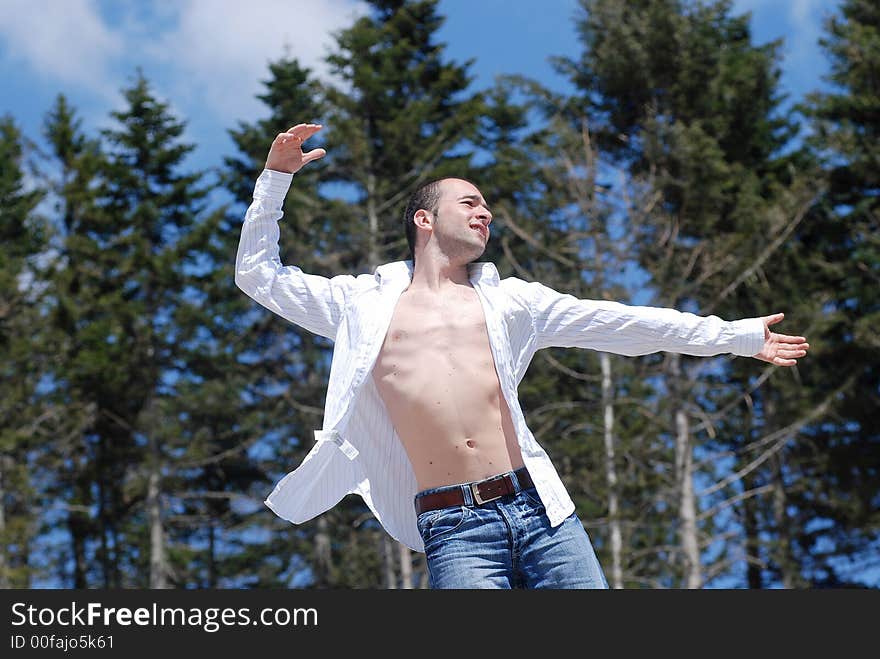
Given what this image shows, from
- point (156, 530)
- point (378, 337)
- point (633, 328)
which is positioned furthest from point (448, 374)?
point (156, 530)

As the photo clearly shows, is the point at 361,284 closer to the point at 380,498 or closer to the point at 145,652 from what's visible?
the point at 380,498

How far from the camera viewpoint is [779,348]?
396 cm

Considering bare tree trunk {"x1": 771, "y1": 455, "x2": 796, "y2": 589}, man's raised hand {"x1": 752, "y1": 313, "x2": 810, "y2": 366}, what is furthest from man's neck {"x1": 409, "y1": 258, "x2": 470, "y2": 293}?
bare tree trunk {"x1": 771, "y1": 455, "x2": 796, "y2": 589}

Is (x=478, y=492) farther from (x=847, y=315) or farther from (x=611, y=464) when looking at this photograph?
(x=847, y=315)

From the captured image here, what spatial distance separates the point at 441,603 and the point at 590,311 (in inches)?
57.3

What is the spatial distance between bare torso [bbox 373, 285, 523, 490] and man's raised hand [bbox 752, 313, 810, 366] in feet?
3.10

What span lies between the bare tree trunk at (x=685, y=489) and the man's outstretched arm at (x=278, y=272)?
42.7 feet

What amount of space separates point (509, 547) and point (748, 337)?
1.10m

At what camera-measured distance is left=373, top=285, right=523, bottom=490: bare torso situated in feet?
11.8

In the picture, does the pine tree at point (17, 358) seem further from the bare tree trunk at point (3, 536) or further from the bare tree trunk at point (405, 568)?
the bare tree trunk at point (405, 568)

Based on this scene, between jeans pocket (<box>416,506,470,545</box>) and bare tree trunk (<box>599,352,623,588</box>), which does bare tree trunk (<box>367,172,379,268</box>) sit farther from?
jeans pocket (<box>416,506,470,545</box>)

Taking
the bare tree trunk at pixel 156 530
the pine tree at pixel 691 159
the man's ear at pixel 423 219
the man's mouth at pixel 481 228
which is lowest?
the man's mouth at pixel 481 228

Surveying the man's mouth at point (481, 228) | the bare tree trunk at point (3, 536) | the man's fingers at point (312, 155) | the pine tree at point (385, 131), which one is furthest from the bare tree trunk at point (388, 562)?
the man's mouth at point (481, 228)

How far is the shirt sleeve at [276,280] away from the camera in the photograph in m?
3.93
